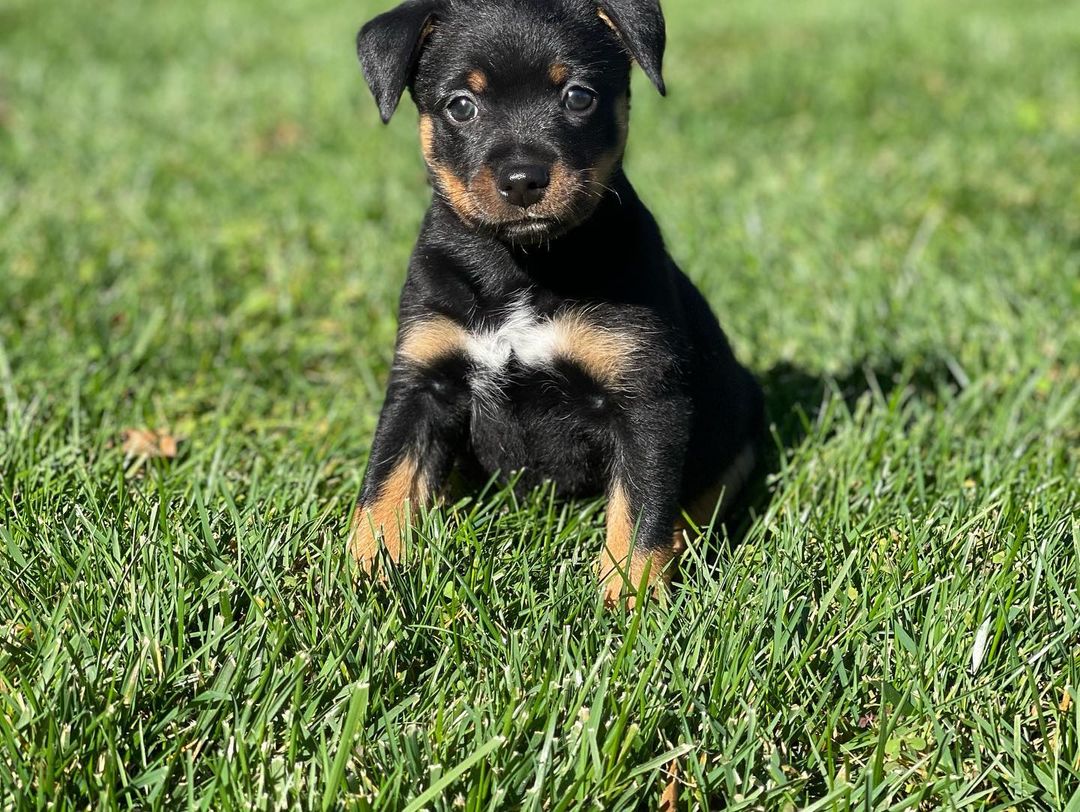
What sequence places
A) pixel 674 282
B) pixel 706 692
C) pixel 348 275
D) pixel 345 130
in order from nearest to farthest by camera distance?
pixel 706 692, pixel 674 282, pixel 348 275, pixel 345 130

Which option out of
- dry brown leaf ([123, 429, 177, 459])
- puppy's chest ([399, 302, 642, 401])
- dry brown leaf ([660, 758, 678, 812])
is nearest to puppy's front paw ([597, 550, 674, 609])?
puppy's chest ([399, 302, 642, 401])

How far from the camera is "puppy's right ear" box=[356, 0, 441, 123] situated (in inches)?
112

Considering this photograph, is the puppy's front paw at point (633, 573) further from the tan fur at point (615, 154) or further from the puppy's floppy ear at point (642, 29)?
the puppy's floppy ear at point (642, 29)

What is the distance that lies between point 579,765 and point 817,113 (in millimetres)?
6360

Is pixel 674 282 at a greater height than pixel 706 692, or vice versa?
pixel 674 282

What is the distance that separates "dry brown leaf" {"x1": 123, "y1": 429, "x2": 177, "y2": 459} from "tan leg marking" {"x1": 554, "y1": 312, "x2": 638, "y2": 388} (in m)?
1.35

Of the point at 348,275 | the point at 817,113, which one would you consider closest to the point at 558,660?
the point at 348,275

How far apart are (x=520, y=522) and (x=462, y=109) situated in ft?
3.43

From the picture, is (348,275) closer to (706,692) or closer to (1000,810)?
(706,692)

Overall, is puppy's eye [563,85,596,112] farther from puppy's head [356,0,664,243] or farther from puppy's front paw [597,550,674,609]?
puppy's front paw [597,550,674,609]

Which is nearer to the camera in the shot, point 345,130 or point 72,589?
point 72,589

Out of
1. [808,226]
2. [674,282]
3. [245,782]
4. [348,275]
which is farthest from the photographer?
[808,226]

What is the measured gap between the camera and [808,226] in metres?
5.79

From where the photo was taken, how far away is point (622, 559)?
2834mm
